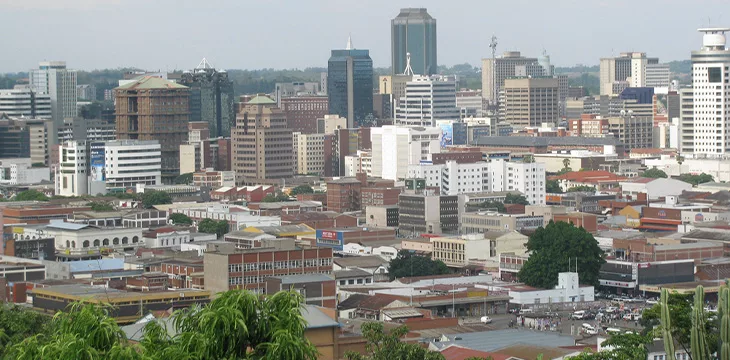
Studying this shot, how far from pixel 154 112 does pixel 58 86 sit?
4021 centimetres

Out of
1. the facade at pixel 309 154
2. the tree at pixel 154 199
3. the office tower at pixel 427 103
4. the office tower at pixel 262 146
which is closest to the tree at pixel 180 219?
the tree at pixel 154 199

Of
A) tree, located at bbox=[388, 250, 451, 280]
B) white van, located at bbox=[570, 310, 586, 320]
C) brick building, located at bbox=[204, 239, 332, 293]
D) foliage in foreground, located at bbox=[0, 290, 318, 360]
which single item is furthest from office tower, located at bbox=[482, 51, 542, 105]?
foliage in foreground, located at bbox=[0, 290, 318, 360]

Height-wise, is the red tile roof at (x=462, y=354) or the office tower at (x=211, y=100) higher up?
the office tower at (x=211, y=100)

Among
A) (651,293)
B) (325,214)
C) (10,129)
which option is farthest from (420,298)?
(10,129)

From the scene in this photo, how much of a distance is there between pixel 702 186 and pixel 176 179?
3175cm

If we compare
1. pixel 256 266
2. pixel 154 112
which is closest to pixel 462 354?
pixel 256 266

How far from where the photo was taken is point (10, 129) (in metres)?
121

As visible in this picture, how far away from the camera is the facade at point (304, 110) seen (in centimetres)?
14025

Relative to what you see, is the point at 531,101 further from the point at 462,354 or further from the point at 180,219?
the point at 462,354

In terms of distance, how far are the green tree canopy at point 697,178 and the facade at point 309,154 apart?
26.5m

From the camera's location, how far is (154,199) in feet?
279

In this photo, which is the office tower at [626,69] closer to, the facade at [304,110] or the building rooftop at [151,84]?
the facade at [304,110]

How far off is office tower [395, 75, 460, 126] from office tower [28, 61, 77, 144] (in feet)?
90.2

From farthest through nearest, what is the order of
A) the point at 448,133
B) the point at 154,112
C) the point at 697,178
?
the point at 448,133 → the point at 154,112 → the point at 697,178
